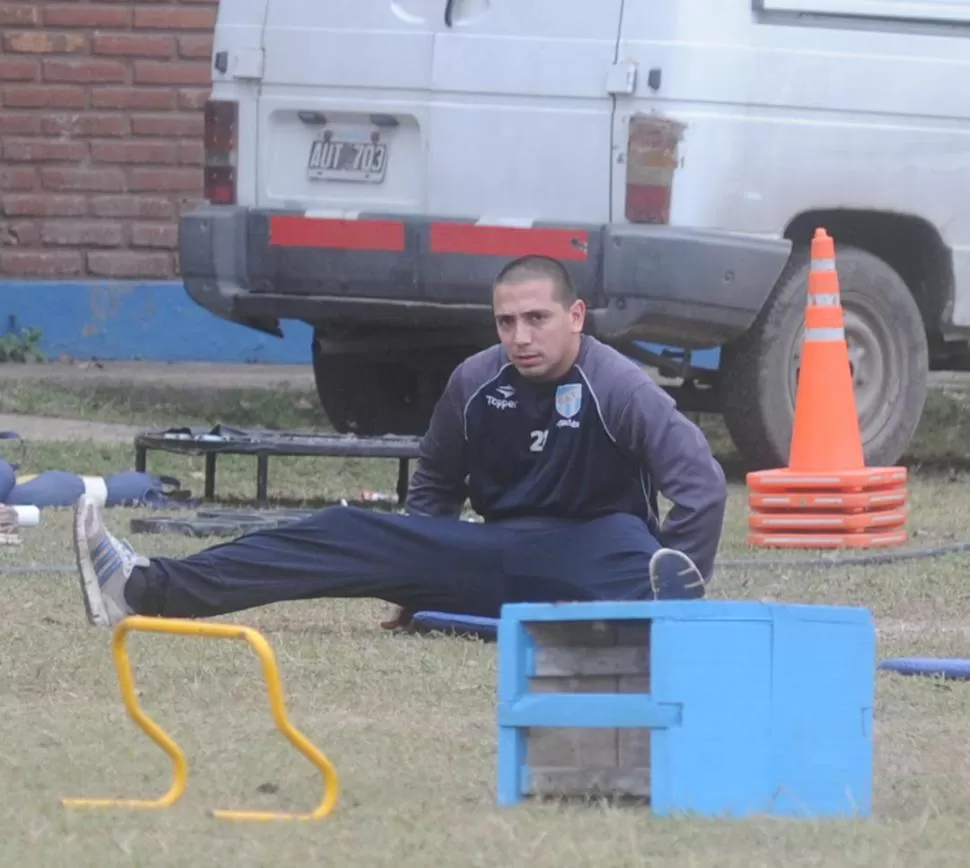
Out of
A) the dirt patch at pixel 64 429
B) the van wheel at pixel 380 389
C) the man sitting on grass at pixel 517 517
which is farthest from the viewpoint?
the van wheel at pixel 380 389

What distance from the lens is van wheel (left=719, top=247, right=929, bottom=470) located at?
944 cm

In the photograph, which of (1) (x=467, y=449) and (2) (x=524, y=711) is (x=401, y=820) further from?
(1) (x=467, y=449)

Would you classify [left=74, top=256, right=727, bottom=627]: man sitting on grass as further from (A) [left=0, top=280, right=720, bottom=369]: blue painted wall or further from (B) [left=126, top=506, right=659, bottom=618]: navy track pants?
(A) [left=0, top=280, right=720, bottom=369]: blue painted wall

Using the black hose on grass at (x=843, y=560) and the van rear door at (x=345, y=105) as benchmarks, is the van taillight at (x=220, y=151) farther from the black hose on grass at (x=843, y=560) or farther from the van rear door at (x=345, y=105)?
the black hose on grass at (x=843, y=560)

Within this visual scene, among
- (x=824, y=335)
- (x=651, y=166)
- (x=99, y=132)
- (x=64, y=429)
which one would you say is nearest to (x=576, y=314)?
(x=824, y=335)

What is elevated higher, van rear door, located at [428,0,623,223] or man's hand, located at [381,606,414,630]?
van rear door, located at [428,0,623,223]

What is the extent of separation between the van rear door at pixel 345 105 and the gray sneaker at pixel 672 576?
4410 mm

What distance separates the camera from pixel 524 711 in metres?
4.06

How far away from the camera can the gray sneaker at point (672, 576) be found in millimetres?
5066

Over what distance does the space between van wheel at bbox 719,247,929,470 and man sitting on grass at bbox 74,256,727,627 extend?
3.49 metres

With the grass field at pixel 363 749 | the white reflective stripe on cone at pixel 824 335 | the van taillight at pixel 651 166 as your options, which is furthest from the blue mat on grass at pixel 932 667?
the van taillight at pixel 651 166

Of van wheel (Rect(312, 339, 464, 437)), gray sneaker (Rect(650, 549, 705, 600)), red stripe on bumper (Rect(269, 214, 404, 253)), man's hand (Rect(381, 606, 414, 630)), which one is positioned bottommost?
van wheel (Rect(312, 339, 464, 437))

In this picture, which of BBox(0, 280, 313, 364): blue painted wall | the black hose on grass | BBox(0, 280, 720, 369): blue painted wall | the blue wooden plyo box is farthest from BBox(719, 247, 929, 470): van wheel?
the blue wooden plyo box

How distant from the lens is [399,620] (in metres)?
6.12
